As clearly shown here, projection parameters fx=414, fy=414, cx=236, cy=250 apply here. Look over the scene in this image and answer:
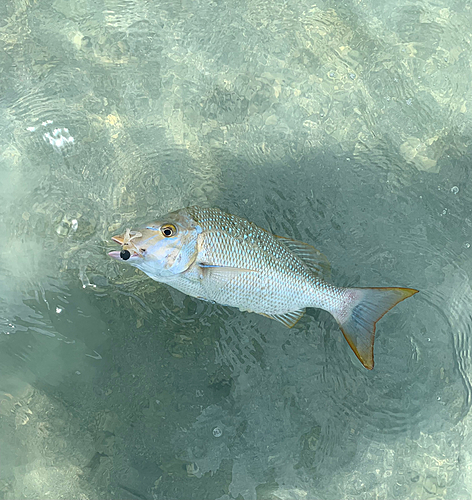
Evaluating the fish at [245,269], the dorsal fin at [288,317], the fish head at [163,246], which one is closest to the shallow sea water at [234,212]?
the dorsal fin at [288,317]

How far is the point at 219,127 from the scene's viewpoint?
3422 millimetres

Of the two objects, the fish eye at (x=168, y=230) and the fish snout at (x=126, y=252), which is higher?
the fish eye at (x=168, y=230)

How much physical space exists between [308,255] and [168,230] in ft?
3.24

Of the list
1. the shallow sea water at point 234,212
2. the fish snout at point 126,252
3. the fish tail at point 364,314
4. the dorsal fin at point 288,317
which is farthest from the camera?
the shallow sea water at point 234,212

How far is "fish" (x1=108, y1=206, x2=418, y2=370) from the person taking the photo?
2.48 meters

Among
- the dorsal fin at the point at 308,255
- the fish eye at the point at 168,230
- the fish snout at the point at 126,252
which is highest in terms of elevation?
the fish eye at the point at 168,230

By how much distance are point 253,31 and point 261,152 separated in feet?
3.50

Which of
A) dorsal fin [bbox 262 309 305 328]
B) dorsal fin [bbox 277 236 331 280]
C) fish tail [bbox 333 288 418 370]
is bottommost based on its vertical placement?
dorsal fin [bbox 262 309 305 328]

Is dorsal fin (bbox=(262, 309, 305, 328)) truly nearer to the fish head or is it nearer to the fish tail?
the fish tail

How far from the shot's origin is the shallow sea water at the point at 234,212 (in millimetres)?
3186

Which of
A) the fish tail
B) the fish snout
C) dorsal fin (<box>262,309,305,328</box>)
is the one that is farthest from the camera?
dorsal fin (<box>262,309,305,328</box>)

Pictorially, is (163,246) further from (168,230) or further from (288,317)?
(288,317)

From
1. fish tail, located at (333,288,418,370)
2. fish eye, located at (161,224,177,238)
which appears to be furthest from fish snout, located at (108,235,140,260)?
fish tail, located at (333,288,418,370)

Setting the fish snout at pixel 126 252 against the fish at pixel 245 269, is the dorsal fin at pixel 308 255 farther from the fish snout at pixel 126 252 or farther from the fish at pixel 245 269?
the fish snout at pixel 126 252
